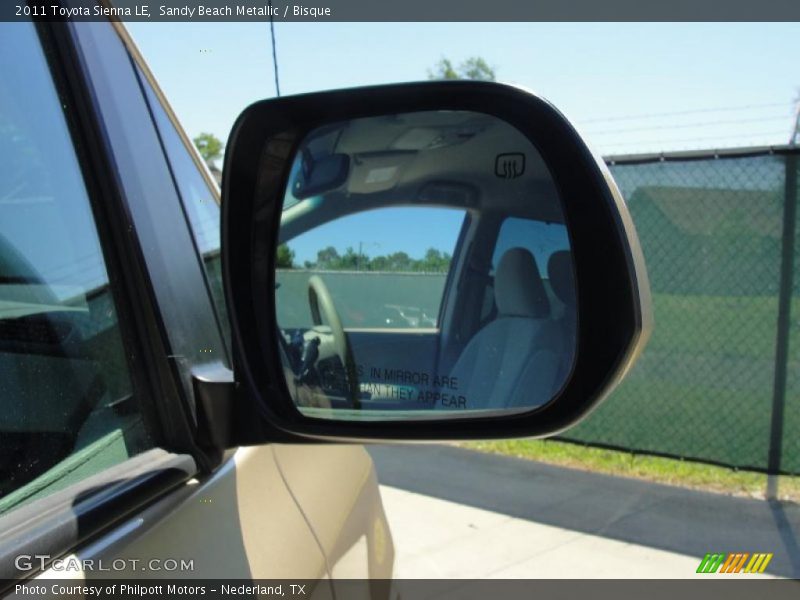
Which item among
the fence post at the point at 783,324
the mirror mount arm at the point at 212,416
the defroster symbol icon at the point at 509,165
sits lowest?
the fence post at the point at 783,324

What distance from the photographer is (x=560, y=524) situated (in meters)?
4.54

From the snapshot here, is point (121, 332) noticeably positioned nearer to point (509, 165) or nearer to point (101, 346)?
point (101, 346)

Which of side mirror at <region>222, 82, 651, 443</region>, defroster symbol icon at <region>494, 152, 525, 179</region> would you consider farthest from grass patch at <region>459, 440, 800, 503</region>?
defroster symbol icon at <region>494, 152, 525, 179</region>

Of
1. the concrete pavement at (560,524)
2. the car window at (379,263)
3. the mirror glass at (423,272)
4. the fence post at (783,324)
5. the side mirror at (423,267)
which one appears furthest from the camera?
the fence post at (783,324)

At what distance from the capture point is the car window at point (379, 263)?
1.73 metres

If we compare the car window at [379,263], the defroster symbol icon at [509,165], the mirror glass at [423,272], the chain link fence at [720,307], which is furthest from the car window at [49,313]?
the chain link fence at [720,307]

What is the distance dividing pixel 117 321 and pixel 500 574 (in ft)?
10.1

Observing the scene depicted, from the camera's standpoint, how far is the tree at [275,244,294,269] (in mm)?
1556

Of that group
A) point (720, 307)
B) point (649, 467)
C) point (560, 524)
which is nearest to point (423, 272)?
point (560, 524)

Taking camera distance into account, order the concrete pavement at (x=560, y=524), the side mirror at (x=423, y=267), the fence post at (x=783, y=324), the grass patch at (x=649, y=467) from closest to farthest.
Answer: the side mirror at (x=423, y=267) < the concrete pavement at (x=560, y=524) < the fence post at (x=783, y=324) < the grass patch at (x=649, y=467)

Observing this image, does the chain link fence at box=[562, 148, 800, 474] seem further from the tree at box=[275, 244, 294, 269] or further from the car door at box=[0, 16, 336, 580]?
the car door at box=[0, 16, 336, 580]

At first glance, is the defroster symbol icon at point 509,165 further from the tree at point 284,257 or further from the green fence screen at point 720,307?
the green fence screen at point 720,307

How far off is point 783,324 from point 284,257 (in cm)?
443

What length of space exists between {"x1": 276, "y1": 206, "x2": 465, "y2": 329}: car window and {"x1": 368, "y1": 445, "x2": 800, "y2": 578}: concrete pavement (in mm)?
2457
